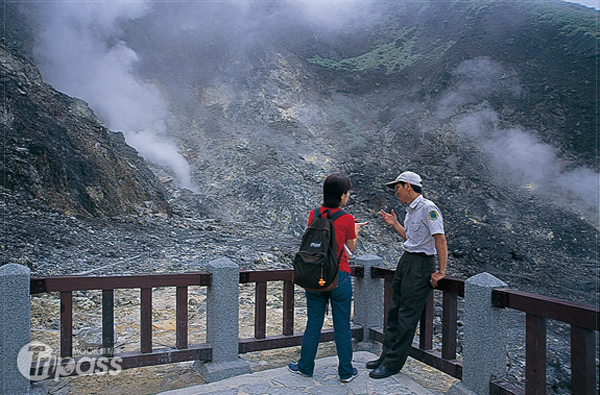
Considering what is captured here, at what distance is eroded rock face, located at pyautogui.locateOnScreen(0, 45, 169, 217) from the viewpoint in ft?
32.5

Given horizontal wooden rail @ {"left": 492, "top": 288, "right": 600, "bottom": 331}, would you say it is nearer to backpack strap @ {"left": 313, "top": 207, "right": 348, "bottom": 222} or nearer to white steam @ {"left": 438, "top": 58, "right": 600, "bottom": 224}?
backpack strap @ {"left": 313, "top": 207, "right": 348, "bottom": 222}

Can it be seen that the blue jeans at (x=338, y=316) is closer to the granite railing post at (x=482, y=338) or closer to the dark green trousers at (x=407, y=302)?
the dark green trousers at (x=407, y=302)

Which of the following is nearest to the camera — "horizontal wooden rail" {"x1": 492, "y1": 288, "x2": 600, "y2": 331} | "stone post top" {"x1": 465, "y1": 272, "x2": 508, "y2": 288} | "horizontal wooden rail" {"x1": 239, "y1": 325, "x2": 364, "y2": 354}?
"horizontal wooden rail" {"x1": 492, "y1": 288, "x2": 600, "y2": 331}

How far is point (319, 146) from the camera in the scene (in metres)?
17.7

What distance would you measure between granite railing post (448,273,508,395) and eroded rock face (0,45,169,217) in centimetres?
1001

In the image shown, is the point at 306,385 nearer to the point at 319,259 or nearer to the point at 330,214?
the point at 319,259

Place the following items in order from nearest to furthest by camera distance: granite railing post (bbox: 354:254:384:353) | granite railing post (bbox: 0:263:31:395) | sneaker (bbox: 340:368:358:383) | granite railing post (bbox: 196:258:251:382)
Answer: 1. granite railing post (bbox: 0:263:31:395)
2. sneaker (bbox: 340:368:358:383)
3. granite railing post (bbox: 196:258:251:382)
4. granite railing post (bbox: 354:254:384:353)

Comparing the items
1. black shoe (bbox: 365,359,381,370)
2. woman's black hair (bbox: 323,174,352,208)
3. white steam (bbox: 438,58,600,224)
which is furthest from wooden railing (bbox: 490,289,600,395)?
white steam (bbox: 438,58,600,224)

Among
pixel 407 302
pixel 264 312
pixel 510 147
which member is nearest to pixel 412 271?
pixel 407 302

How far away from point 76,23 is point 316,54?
13046 millimetres

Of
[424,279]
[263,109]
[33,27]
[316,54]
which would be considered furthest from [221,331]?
[316,54]

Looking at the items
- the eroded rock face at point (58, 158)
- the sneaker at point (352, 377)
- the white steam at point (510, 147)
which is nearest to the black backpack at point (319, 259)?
the sneaker at point (352, 377)

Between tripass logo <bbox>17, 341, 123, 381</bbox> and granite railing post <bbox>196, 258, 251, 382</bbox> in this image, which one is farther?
granite railing post <bbox>196, 258, 251, 382</bbox>

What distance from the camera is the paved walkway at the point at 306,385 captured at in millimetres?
3127
